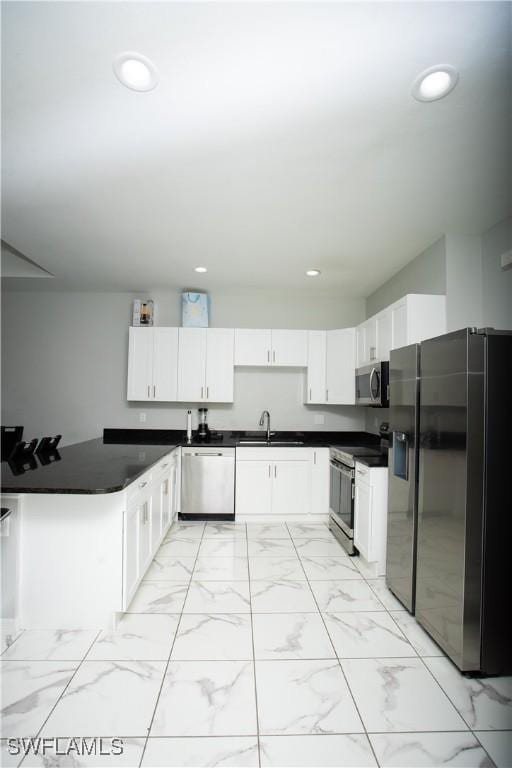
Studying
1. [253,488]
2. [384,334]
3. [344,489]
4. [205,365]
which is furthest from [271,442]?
[384,334]

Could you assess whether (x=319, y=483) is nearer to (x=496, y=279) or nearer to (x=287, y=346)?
(x=287, y=346)

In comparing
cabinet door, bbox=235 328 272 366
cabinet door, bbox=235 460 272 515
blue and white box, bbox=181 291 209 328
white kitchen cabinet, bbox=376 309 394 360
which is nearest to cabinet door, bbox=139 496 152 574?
cabinet door, bbox=235 460 272 515

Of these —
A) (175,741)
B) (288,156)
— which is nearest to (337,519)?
(175,741)

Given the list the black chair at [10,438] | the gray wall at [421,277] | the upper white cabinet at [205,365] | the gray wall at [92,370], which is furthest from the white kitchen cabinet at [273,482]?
the black chair at [10,438]

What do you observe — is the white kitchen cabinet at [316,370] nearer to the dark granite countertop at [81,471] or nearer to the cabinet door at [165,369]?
the cabinet door at [165,369]

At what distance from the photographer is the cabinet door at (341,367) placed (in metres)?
4.33

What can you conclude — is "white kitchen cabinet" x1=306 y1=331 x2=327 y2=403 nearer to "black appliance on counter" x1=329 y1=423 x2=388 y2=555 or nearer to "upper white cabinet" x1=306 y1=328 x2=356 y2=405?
"upper white cabinet" x1=306 y1=328 x2=356 y2=405

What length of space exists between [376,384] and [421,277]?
3.33ft

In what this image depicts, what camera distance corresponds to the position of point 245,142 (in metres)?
1.96

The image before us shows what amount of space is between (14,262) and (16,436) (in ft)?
6.14

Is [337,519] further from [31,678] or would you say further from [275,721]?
[31,678]

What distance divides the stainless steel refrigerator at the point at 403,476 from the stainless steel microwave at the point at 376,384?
66 cm

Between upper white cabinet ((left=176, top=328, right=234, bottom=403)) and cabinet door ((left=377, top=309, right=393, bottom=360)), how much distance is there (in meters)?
1.69

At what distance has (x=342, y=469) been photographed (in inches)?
143
